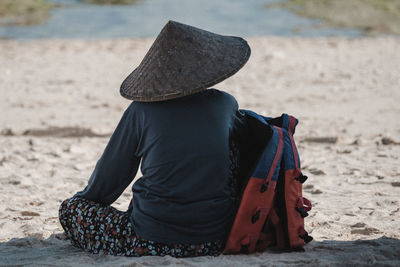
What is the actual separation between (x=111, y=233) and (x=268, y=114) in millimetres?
4152

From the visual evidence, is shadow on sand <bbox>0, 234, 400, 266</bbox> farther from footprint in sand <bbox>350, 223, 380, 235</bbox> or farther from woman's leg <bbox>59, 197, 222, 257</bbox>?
footprint in sand <bbox>350, 223, 380, 235</bbox>

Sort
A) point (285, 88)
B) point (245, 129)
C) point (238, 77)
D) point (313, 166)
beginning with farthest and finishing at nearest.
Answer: point (238, 77)
point (285, 88)
point (313, 166)
point (245, 129)

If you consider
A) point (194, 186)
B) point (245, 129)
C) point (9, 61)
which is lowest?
point (9, 61)

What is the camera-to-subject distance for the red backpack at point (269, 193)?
2486 mm

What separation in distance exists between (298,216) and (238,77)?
18.9 feet

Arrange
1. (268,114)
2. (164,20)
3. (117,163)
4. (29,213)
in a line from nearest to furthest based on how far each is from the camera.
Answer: (117,163), (29,213), (268,114), (164,20)

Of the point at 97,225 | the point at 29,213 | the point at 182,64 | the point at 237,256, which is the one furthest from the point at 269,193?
the point at 29,213

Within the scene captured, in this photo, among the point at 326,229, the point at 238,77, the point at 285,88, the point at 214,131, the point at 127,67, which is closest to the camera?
the point at 214,131

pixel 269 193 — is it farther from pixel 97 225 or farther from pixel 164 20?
pixel 164 20

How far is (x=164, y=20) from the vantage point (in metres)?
14.9

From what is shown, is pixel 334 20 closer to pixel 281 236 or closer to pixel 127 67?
pixel 127 67

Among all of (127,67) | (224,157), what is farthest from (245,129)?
(127,67)

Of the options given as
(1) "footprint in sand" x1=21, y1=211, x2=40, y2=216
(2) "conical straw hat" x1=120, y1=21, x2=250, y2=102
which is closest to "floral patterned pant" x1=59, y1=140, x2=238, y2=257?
(2) "conical straw hat" x1=120, y1=21, x2=250, y2=102

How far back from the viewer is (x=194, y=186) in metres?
2.46
